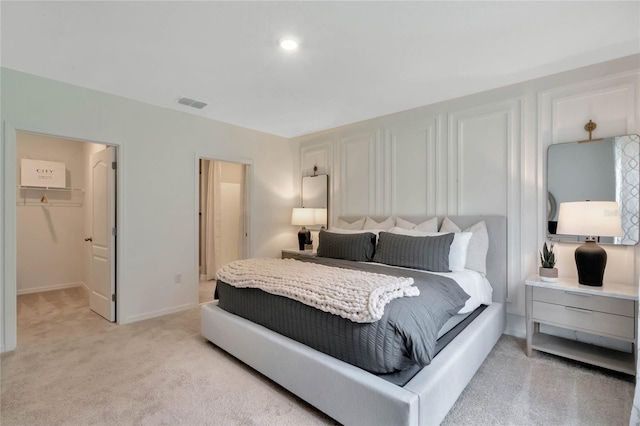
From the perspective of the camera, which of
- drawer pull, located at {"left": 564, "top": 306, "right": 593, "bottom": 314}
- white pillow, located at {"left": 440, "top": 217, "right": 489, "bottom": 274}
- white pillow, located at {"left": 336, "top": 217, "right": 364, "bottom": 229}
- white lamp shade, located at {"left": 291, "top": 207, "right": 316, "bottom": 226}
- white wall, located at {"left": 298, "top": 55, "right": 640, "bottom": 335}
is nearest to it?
drawer pull, located at {"left": 564, "top": 306, "right": 593, "bottom": 314}

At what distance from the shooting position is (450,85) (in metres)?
2.91

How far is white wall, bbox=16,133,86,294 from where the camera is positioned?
446 centimetres

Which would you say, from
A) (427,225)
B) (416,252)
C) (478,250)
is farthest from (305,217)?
(478,250)

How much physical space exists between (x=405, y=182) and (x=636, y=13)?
7.24 feet

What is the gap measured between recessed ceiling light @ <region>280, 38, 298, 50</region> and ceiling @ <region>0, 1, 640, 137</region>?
61 mm

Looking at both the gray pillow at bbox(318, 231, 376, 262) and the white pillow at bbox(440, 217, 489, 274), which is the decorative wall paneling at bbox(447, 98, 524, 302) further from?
the gray pillow at bbox(318, 231, 376, 262)

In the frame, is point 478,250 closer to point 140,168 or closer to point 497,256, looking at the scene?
point 497,256

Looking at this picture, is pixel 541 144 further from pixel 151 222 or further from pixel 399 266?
pixel 151 222

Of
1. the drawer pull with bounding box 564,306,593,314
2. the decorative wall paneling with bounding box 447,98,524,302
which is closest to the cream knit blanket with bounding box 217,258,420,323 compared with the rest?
the drawer pull with bounding box 564,306,593,314

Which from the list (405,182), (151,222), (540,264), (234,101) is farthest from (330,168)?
(540,264)

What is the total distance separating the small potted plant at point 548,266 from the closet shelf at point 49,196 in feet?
20.6

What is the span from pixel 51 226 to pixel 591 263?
22.0 feet

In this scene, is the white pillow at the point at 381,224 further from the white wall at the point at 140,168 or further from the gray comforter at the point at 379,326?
the white wall at the point at 140,168

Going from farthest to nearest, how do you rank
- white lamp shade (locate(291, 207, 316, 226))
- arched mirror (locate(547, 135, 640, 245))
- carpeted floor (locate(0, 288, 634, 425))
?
white lamp shade (locate(291, 207, 316, 226)), arched mirror (locate(547, 135, 640, 245)), carpeted floor (locate(0, 288, 634, 425))
